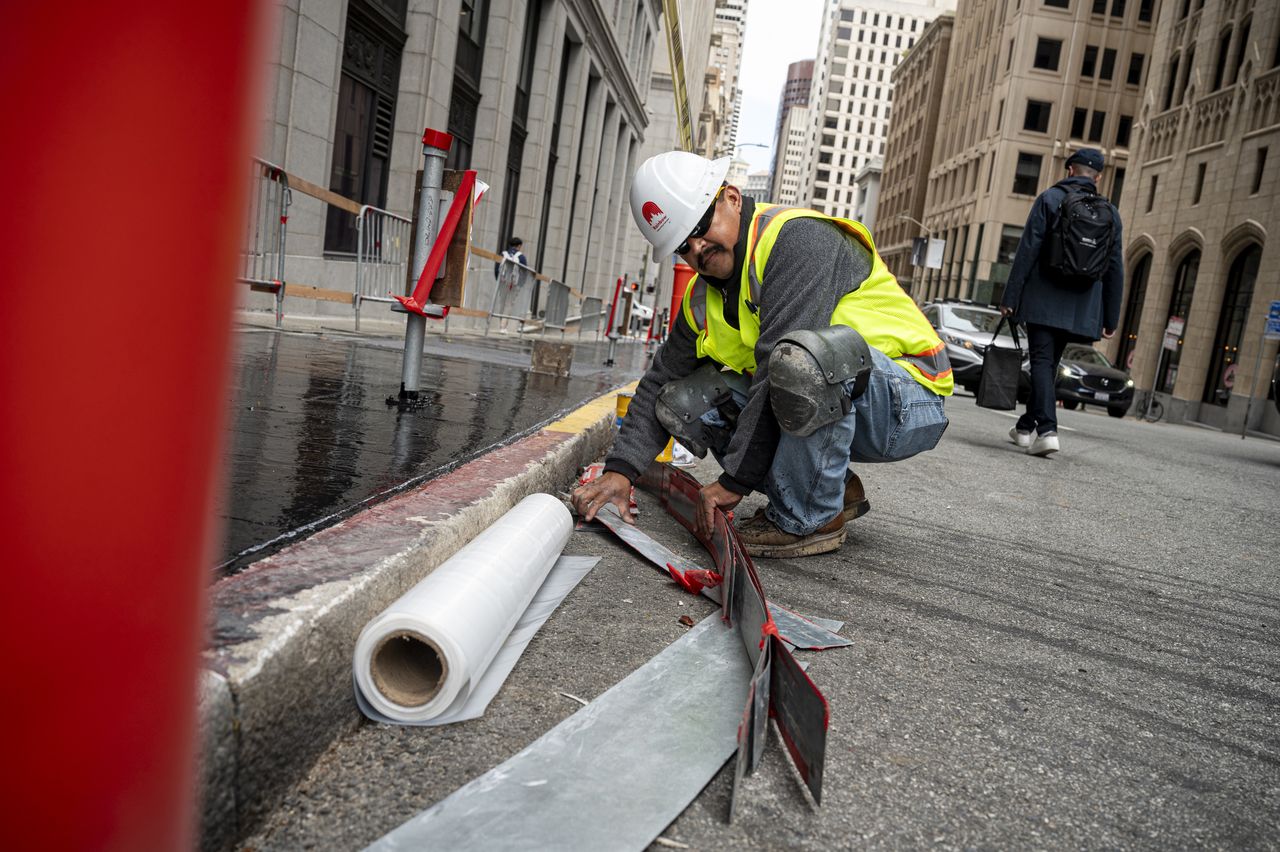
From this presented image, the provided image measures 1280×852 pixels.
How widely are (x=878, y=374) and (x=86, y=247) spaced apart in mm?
3176

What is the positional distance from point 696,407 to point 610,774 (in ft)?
7.08

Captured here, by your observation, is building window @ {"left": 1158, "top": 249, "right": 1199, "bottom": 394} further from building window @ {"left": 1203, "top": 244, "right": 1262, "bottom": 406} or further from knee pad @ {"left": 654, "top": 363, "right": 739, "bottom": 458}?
knee pad @ {"left": 654, "top": 363, "right": 739, "bottom": 458}

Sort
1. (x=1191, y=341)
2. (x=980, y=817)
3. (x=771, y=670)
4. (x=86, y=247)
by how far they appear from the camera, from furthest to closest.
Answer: (x=1191, y=341), (x=771, y=670), (x=980, y=817), (x=86, y=247)

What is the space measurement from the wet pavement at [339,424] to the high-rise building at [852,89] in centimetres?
17069

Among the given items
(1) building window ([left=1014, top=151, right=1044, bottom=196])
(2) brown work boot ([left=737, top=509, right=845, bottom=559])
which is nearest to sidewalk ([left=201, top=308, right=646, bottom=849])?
(2) brown work boot ([left=737, top=509, right=845, bottom=559])

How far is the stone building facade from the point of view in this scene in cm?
993

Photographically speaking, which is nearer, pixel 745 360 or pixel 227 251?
pixel 227 251

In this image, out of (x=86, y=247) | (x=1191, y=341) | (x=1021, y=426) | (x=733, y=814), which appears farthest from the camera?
(x=1191, y=341)

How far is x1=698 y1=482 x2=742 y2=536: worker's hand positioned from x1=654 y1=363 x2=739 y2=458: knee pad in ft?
1.34

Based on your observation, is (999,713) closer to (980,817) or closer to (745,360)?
(980,817)

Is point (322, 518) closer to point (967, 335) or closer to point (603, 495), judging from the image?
point (603, 495)

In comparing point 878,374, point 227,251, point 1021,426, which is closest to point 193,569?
point 227,251

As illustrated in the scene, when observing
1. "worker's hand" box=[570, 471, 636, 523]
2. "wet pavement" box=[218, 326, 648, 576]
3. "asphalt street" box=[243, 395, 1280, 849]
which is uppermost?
"wet pavement" box=[218, 326, 648, 576]

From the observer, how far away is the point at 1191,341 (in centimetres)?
2691
